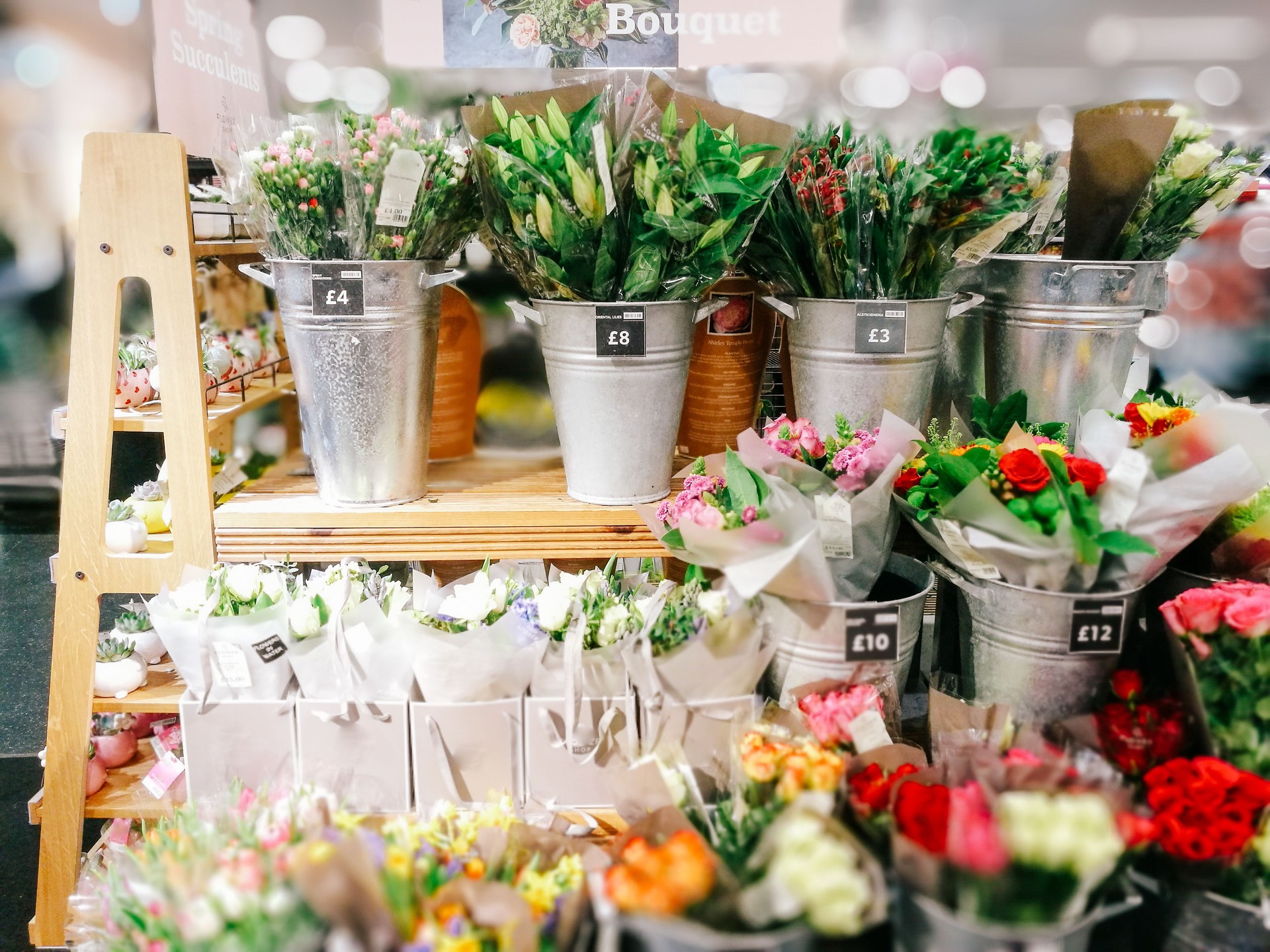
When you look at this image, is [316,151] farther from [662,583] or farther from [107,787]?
[107,787]

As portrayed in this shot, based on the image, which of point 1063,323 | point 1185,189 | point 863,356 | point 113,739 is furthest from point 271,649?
point 1185,189

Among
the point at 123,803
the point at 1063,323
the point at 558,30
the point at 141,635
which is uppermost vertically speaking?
the point at 558,30

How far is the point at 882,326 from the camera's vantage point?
148 cm

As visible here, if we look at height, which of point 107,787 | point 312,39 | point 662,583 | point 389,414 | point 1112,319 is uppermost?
point 312,39

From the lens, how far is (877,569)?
4.48 feet

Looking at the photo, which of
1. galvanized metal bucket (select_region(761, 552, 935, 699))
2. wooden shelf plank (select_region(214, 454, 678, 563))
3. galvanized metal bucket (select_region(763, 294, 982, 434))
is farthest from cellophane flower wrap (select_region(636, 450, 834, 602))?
galvanized metal bucket (select_region(763, 294, 982, 434))

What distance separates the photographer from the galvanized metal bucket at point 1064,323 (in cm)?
153

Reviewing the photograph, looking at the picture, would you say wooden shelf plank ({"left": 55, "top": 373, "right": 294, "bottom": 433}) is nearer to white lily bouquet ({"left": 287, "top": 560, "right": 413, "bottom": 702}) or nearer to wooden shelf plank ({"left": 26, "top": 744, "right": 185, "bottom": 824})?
white lily bouquet ({"left": 287, "top": 560, "right": 413, "bottom": 702})

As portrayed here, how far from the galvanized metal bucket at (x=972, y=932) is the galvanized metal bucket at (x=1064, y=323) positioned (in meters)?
0.91

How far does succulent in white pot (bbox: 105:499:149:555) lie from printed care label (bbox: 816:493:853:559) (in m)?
1.23

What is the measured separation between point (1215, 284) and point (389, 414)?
323cm

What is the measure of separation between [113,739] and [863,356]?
168cm

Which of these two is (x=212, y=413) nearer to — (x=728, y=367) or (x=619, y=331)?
(x=619, y=331)

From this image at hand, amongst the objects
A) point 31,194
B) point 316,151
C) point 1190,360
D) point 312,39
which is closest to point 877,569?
point 316,151
